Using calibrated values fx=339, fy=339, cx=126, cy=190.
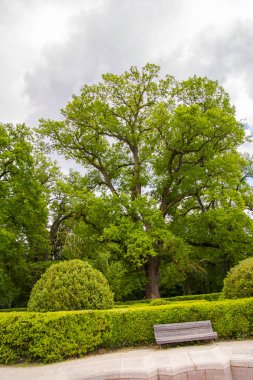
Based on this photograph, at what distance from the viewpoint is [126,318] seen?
34.7 ft

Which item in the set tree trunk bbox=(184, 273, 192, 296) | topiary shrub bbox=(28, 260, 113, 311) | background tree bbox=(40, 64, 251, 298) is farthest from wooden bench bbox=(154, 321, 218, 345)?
tree trunk bbox=(184, 273, 192, 296)

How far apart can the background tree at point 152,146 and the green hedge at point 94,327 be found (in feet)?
A: 34.1

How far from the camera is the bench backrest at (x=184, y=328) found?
34.1ft

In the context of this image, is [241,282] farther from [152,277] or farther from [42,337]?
[152,277]

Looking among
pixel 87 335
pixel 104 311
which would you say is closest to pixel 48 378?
pixel 87 335

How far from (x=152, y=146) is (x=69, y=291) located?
15.6 m

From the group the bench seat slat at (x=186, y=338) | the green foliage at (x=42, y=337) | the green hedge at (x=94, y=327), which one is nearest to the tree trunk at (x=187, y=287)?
the green hedge at (x=94, y=327)

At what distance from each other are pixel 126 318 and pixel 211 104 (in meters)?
17.6

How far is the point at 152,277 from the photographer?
73.3ft

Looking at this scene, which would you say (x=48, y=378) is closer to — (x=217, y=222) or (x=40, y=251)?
(x=217, y=222)

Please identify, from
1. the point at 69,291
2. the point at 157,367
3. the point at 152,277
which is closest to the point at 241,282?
the point at 157,367

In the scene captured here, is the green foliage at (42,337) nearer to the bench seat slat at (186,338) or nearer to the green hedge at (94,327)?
the green hedge at (94,327)

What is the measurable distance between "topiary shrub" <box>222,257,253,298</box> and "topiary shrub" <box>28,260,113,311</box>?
454 cm

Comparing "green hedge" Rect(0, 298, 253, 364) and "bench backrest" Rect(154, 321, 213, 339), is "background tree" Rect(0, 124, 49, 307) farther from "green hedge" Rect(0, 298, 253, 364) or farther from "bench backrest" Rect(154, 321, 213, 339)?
"bench backrest" Rect(154, 321, 213, 339)
